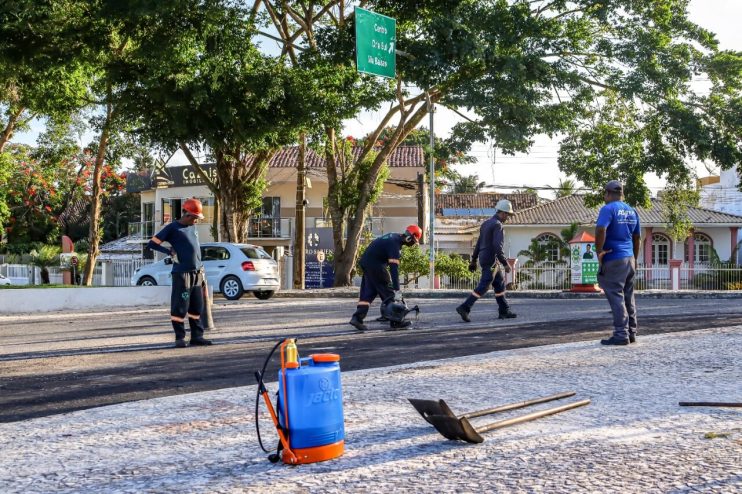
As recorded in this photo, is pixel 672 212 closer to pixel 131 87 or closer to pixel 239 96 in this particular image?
pixel 239 96

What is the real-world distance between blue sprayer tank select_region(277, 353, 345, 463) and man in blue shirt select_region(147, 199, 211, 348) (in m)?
5.83

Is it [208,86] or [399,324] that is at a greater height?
[208,86]

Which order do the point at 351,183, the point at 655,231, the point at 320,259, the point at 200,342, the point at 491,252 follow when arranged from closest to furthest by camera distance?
the point at 200,342
the point at 491,252
the point at 351,183
the point at 320,259
the point at 655,231

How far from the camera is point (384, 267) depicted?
11.8 m

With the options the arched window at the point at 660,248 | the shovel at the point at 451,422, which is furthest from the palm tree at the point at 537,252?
the shovel at the point at 451,422

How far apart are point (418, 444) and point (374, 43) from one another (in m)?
15.5

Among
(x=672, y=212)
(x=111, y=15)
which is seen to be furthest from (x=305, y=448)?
(x=672, y=212)

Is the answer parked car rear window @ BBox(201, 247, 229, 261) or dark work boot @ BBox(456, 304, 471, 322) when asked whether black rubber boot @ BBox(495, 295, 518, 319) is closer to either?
dark work boot @ BBox(456, 304, 471, 322)

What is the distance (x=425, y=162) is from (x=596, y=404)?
43.6 meters

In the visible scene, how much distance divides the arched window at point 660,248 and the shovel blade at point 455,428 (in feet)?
147

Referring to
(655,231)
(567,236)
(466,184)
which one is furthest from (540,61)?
(466,184)

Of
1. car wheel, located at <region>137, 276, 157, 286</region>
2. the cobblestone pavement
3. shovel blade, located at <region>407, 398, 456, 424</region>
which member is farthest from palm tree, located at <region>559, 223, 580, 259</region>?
shovel blade, located at <region>407, 398, 456, 424</region>

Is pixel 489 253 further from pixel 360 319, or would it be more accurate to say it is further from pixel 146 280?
pixel 146 280

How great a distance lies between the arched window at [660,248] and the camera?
1850 inches
